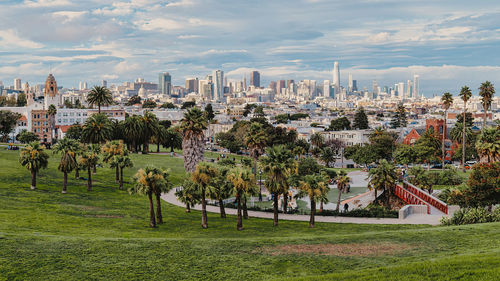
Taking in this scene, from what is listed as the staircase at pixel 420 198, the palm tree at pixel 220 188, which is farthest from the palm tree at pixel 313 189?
the staircase at pixel 420 198

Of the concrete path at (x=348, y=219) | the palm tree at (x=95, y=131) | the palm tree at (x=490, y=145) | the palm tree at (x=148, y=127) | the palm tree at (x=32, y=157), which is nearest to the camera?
the concrete path at (x=348, y=219)

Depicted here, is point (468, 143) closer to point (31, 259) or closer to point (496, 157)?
point (496, 157)

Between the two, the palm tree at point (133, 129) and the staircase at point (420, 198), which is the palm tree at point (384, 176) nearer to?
the staircase at point (420, 198)

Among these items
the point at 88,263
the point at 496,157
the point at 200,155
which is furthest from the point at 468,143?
the point at 88,263

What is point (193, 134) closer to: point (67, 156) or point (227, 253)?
point (67, 156)

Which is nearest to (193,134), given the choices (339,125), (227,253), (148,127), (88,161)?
(88,161)

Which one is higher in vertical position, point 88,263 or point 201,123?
point 201,123
